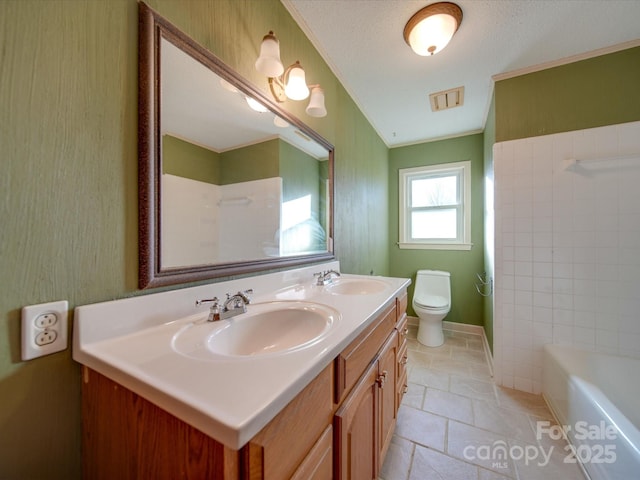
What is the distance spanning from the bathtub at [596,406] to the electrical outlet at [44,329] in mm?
1853

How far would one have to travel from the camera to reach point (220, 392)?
42 cm

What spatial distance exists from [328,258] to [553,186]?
5.48 ft

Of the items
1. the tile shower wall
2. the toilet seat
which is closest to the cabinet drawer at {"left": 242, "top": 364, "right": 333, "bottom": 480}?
the tile shower wall

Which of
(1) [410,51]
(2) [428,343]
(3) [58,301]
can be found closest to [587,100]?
(1) [410,51]

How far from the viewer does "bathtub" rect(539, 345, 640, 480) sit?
0.96 metres

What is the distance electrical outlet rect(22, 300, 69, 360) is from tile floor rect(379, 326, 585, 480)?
143 cm

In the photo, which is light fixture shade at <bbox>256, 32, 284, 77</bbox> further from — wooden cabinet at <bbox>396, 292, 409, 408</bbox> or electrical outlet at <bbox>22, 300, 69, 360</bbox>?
wooden cabinet at <bbox>396, 292, 409, 408</bbox>

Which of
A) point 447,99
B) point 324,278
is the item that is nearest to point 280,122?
point 324,278

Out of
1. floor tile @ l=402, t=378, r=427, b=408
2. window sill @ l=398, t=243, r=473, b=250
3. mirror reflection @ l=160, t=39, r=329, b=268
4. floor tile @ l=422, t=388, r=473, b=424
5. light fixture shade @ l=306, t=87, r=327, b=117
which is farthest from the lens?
window sill @ l=398, t=243, r=473, b=250

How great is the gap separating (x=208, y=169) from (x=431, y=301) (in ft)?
7.98

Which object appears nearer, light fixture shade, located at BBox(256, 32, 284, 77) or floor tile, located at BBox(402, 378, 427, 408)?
light fixture shade, located at BBox(256, 32, 284, 77)

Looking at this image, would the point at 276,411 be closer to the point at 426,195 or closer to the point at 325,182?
the point at 325,182

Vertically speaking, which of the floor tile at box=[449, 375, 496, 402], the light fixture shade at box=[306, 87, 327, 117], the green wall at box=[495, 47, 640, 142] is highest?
the green wall at box=[495, 47, 640, 142]

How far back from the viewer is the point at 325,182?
1.65 metres
